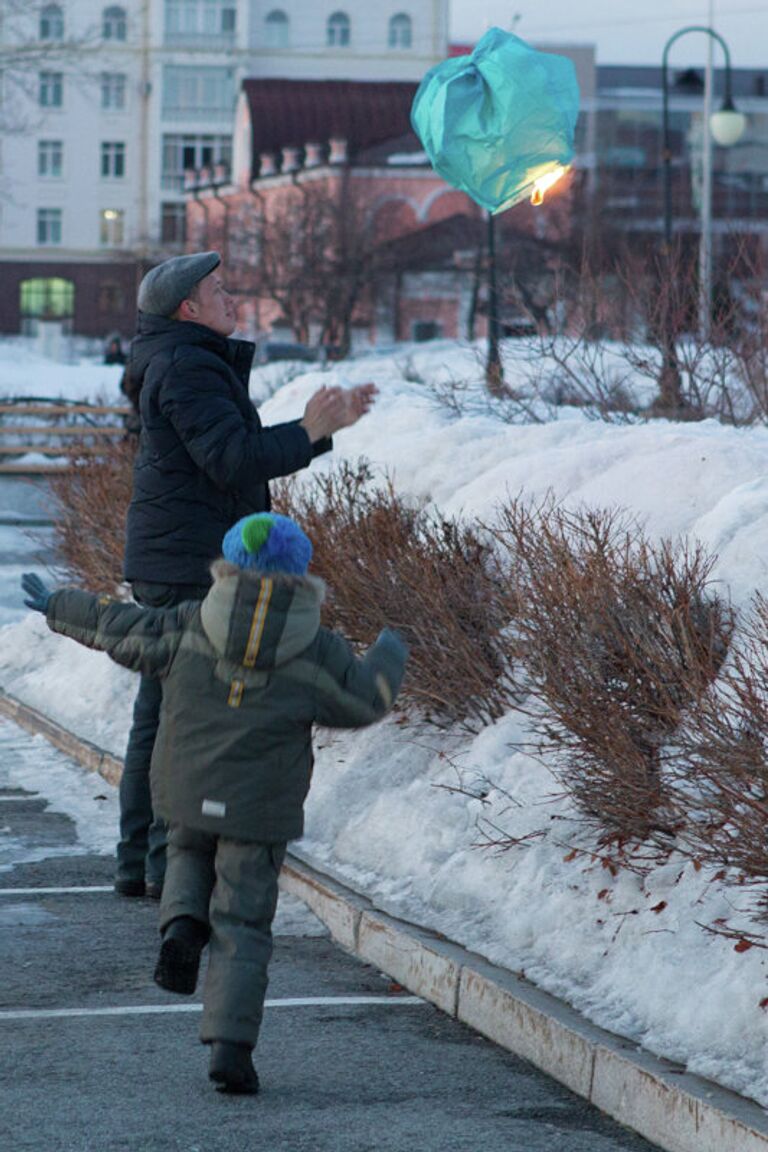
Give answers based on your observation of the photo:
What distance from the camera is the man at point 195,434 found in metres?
6.81

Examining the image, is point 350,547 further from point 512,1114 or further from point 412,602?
point 512,1114

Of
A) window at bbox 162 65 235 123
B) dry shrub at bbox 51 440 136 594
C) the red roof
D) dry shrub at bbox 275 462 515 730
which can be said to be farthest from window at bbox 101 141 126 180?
dry shrub at bbox 275 462 515 730

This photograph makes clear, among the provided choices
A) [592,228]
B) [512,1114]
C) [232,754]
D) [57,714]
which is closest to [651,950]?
[512,1114]

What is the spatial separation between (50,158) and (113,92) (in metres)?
4.21

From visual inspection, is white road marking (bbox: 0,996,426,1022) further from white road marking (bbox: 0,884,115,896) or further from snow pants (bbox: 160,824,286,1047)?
white road marking (bbox: 0,884,115,896)

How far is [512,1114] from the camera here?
541cm

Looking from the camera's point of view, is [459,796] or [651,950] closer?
[651,950]

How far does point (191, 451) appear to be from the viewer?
6.97 metres

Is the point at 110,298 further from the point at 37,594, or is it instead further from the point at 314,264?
the point at 37,594

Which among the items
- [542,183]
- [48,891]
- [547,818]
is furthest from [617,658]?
[542,183]

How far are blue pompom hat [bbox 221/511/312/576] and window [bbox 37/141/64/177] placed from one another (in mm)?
96744

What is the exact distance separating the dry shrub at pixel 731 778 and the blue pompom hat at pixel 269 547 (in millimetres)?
1234

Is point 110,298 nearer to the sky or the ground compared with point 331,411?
nearer to the sky

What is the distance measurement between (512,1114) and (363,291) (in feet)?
186
